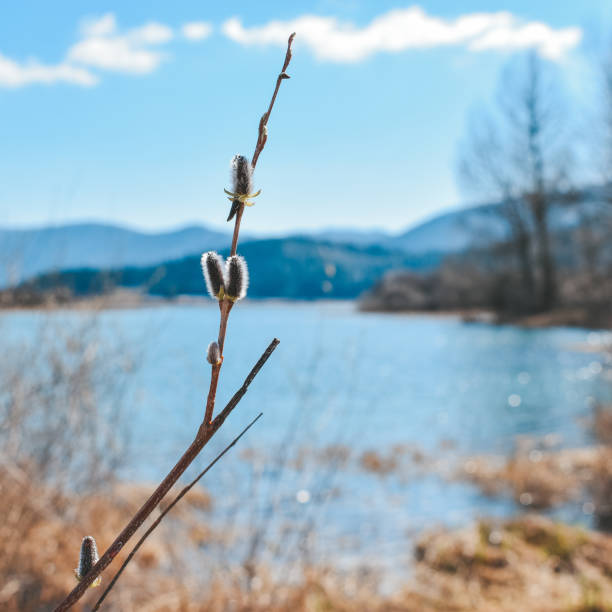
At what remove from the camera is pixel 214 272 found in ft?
1.36

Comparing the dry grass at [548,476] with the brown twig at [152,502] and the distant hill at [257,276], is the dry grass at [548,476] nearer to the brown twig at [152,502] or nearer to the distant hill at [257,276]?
the distant hill at [257,276]

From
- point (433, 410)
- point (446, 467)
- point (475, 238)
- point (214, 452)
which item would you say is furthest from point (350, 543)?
point (475, 238)

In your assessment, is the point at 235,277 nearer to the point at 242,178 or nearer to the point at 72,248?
the point at 242,178

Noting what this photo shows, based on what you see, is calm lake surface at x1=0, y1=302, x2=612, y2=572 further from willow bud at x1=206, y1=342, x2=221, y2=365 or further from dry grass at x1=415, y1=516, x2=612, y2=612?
dry grass at x1=415, y1=516, x2=612, y2=612

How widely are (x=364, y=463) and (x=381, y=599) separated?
458 centimetres

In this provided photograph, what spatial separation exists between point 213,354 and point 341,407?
10.2 meters

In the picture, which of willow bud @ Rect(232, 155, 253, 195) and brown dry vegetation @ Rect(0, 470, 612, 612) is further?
brown dry vegetation @ Rect(0, 470, 612, 612)

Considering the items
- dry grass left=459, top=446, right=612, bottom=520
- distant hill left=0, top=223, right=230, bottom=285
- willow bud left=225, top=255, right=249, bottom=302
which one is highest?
distant hill left=0, top=223, right=230, bottom=285

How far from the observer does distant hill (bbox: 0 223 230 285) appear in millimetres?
3561

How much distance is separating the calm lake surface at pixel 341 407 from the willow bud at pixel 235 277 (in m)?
0.43

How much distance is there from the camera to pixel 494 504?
22.3 feet

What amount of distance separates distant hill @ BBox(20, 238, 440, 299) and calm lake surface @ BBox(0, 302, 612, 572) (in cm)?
17

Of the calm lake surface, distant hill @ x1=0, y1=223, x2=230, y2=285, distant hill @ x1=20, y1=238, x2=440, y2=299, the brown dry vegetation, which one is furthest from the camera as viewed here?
the calm lake surface

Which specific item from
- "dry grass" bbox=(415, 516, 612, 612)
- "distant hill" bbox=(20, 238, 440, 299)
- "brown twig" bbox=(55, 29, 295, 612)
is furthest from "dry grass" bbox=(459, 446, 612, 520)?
"brown twig" bbox=(55, 29, 295, 612)
